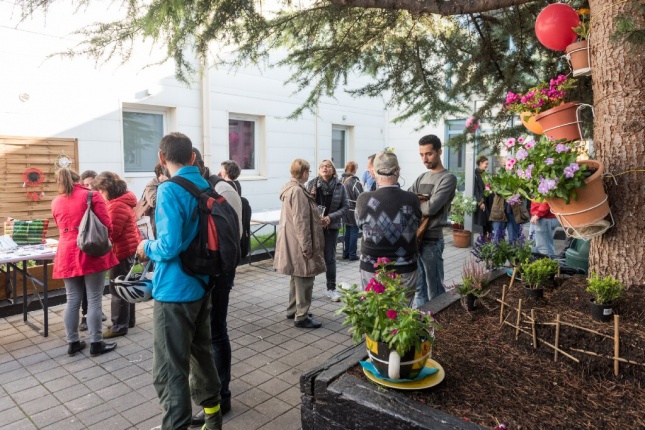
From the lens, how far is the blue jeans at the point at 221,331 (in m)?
3.50

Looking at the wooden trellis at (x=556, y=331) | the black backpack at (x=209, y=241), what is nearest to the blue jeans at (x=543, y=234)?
the wooden trellis at (x=556, y=331)

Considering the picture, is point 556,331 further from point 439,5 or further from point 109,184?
point 109,184

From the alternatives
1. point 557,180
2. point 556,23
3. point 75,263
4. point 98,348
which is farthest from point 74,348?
point 556,23

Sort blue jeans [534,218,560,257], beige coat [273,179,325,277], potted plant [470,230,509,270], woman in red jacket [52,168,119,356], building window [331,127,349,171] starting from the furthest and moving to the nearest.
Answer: building window [331,127,349,171] → blue jeans [534,218,560,257] → beige coat [273,179,325,277] → woman in red jacket [52,168,119,356] → potted plant [470,230,509,270]

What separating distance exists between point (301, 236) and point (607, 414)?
3.43 meters

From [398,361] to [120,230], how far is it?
385 cm

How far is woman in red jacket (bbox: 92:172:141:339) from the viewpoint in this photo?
5016mm

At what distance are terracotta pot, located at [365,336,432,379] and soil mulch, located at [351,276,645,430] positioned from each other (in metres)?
0.11

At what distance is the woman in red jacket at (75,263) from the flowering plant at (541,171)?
12.4 feet

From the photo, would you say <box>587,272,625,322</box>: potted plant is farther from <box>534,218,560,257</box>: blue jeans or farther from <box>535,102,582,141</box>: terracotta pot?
<box>534,218,560,257</box>: blue jeans

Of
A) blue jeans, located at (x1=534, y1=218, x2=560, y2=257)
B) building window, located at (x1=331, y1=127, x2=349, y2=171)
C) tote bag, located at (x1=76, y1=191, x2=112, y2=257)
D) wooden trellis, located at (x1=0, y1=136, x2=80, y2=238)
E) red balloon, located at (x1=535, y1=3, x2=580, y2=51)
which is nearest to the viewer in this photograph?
red balloon, located at (x1=535, y1=3, x2=580, y2=51)

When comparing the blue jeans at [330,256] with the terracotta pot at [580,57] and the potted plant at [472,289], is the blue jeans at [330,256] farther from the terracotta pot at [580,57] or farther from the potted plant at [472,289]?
the terracotta pot at [580,57]

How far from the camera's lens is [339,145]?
1457 centimetres

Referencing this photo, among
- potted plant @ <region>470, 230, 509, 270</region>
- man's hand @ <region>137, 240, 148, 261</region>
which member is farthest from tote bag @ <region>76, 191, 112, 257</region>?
potted plant @ <region>470, 230, 509, 270</region>
